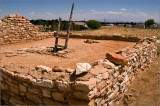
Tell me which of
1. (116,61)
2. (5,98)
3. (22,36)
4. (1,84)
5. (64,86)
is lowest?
(5,98)

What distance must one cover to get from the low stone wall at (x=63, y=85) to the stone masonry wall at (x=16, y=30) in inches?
210

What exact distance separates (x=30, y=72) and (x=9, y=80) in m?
0.78

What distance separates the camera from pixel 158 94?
411 cm

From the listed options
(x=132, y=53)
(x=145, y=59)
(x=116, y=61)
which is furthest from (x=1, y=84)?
(x=145, y=59)

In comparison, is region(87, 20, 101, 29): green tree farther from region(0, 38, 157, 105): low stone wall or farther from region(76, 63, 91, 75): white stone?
region(76, 63, 91, 75): white stone

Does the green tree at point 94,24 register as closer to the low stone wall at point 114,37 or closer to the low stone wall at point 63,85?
the low stone wall at point 114,37

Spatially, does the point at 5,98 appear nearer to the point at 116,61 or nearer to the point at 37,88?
the point at 37,88

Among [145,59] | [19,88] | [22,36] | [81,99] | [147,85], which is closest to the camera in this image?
[81,99]

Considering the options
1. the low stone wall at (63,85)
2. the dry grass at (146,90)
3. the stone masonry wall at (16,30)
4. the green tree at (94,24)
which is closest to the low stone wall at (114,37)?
the stone masonry wall at (16,30)

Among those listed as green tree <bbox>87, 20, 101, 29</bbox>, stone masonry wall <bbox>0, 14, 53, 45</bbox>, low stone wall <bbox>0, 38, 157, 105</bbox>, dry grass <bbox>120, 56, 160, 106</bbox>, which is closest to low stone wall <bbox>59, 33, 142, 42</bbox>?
stone masonry wall <bbox>0, 14, 53, 45</bbox>

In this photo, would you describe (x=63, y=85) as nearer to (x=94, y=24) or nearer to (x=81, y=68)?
(x=81, y=68)

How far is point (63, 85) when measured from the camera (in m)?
2.74

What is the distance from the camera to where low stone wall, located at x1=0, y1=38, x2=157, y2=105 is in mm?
2715

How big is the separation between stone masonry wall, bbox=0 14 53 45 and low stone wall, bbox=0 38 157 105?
17.5ft
